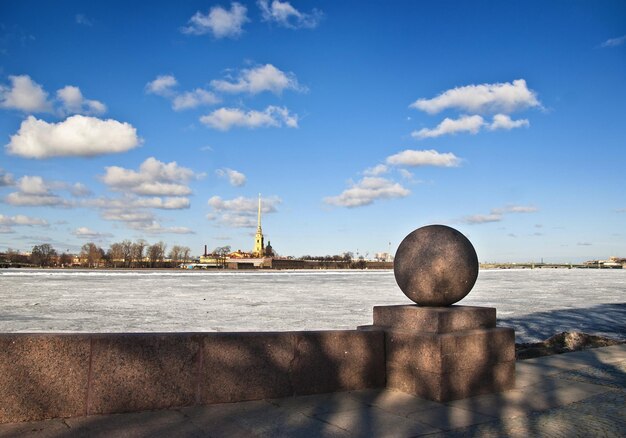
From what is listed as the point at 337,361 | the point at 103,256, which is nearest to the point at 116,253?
the point at 103,256

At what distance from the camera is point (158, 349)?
453 cm

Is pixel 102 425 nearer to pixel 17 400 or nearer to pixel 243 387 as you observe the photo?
pixel 17 400

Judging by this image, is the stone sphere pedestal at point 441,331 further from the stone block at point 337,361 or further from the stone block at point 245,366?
the stone block at point 245,366

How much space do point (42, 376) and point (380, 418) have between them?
9.35ft

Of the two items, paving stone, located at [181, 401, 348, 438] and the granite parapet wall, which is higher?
the granite parapet wall

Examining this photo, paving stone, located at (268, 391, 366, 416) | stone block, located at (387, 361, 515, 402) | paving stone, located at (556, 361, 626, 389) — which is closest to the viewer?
paving stone, located at (268, 391, 366, 416)

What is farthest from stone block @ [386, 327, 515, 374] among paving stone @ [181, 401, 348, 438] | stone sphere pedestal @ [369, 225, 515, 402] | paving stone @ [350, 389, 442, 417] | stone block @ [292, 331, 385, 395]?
paving stone @ [181, 401, 348, 438]

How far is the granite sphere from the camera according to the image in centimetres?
538

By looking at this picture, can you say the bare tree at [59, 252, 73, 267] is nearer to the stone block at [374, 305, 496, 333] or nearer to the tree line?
the tree line

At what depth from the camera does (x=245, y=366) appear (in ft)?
15.9

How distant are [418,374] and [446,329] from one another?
1.77 feet

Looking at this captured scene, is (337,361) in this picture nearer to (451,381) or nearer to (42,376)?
(451,381)

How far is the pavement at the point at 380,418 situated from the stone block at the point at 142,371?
0.10 meters

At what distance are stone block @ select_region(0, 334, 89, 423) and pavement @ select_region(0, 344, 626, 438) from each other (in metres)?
0.11
